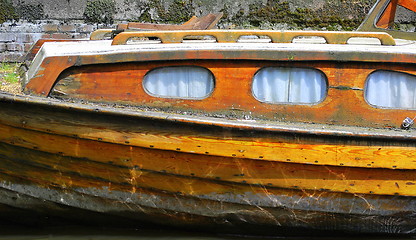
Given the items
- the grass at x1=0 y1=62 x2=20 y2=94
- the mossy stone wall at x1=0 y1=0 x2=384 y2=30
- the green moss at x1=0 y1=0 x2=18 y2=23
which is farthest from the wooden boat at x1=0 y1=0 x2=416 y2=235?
the green moss at x1=0 y1=0 x2=18 y2=23

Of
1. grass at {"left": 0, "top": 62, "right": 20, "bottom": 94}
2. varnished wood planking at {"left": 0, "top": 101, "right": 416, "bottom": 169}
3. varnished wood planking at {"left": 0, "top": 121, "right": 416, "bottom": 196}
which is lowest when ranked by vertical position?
varnished wood planking at {"left": 0, "top": 121, "right": 416, "bottom": 196}

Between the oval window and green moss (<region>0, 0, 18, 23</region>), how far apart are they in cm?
380

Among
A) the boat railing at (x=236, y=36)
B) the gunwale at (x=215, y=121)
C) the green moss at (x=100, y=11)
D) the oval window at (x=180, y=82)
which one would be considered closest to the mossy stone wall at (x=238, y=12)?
the green moss at (x=100, y=11)

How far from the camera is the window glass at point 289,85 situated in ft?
14.5

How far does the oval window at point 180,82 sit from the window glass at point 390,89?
124 cm

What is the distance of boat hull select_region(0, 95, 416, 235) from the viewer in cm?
431

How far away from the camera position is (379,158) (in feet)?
14.1

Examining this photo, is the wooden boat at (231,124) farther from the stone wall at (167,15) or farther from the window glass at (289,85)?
the stone wall at (167,15)

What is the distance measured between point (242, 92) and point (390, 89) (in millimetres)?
1152

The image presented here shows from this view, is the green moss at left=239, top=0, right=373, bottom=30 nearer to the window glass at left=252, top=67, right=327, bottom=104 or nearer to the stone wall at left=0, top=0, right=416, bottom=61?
the stone wall at left=0, top=0, right=416, bottom=61

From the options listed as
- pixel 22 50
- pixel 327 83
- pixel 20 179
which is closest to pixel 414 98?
pixel 327 83

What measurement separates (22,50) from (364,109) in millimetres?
4716

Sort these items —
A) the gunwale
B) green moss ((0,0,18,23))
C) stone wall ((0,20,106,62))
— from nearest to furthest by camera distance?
the gunwale → stone wall ((0,20,106,62)) → green moss ((0,0,18,23))

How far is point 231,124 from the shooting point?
424 centimetres
